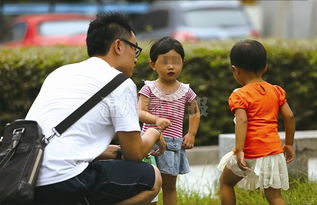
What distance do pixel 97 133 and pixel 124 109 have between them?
0.21 metres

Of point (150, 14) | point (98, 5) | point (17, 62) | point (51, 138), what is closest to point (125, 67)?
point (51, 138)

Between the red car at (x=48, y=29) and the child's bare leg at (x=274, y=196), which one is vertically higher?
the child's bare leg at (x=274, y=196)

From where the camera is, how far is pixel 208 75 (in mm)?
8789

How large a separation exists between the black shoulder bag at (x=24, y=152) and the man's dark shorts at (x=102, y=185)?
0.52ft

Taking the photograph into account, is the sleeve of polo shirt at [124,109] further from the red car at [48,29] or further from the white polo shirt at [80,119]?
the red car at [48,29]

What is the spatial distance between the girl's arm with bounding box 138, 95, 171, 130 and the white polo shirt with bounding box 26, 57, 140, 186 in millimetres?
443

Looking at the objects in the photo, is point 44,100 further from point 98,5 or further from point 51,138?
point 98,5


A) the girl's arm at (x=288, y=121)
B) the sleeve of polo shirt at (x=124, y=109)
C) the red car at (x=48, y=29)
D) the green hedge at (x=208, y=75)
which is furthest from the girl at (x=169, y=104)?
the red car at (x=48, y=29)

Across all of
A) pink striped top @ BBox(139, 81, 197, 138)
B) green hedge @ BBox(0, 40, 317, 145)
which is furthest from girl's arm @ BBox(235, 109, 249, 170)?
green hedge @ BBox(0, 40, 317, 145)

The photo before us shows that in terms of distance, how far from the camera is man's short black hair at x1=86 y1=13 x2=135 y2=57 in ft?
15.6

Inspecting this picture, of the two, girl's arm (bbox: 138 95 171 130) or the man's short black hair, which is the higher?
the man's short black hair

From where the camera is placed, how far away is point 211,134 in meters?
8.83

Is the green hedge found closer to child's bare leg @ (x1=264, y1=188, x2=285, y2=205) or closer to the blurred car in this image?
child's bare leg @ (x1=264, y1=188, x2=285, y2=205)

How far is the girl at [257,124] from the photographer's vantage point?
5.13 m
